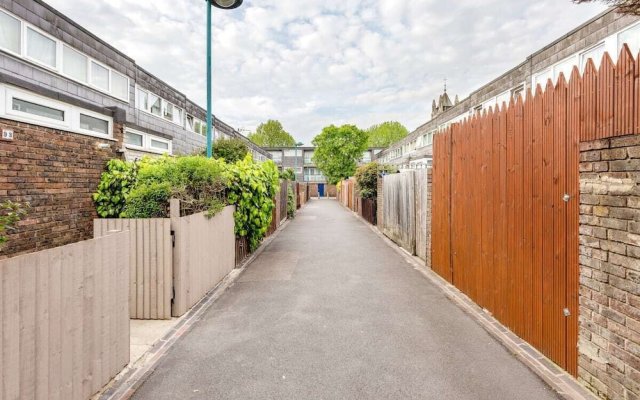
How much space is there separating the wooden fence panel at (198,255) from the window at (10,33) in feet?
22.8

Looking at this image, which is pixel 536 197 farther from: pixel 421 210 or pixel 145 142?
pixel 145 142

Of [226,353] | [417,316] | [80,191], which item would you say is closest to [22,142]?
[80,191]

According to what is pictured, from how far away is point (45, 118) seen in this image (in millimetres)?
5438

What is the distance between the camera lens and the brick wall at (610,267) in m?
2.42

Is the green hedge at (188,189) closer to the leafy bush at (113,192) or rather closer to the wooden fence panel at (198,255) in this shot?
the leafy bush at (113,192)

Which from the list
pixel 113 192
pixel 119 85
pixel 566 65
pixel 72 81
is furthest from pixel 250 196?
pixel 566 65

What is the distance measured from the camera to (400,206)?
1022 cm

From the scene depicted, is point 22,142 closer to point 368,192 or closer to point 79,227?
point 79,227

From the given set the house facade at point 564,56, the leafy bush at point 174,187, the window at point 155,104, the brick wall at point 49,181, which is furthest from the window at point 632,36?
the window at point 155,104

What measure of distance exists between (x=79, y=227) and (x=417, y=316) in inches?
228

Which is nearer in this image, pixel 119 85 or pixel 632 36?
pixel 632 36

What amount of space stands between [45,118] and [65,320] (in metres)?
4.53

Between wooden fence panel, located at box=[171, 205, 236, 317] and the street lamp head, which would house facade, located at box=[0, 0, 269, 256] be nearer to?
wooden fence panel, located at box=[171, 205, 236, 317]

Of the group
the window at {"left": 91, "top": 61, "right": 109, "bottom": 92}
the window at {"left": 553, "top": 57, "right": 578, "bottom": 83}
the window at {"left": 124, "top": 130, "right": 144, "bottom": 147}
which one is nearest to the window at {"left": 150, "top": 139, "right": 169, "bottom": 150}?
the window at {"left": 124, "top": 130, "right": 144, "bottom": 147}
